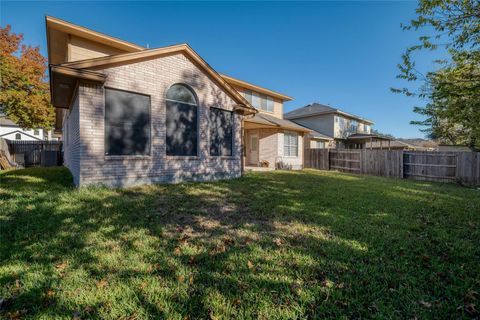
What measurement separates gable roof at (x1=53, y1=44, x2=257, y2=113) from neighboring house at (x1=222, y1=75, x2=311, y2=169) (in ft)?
17.5

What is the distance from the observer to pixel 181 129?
29.0 ft

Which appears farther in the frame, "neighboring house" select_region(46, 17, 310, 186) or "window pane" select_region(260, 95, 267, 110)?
"window pane" select_region(260, 95, 267, 110)

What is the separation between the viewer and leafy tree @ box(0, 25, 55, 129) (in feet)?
52.7

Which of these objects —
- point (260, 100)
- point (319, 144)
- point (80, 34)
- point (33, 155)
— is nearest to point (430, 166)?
point (319, 144)

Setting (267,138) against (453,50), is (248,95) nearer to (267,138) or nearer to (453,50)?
(267,138)

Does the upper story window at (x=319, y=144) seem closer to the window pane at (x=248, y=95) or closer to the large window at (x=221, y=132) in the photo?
the window pane at (x=248, y=95)

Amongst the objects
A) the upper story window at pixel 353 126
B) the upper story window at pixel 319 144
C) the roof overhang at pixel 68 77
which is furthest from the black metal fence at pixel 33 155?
the upper story window at pixel 353 126

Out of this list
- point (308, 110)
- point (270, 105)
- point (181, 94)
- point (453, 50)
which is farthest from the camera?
point (308, 110)

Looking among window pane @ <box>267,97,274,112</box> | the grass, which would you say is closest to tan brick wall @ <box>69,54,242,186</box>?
the grass

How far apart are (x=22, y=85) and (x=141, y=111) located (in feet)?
54.5

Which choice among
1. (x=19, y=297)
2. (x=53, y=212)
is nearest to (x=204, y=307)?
(x=19, y=297)

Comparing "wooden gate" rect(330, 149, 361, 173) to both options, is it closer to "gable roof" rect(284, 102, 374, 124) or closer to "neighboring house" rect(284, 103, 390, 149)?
"neighboring house" rect(284, 103, 390, 149)

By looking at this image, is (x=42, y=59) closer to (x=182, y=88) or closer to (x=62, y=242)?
(x=182, y=88)

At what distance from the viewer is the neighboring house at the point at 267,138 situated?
55.9 feet
